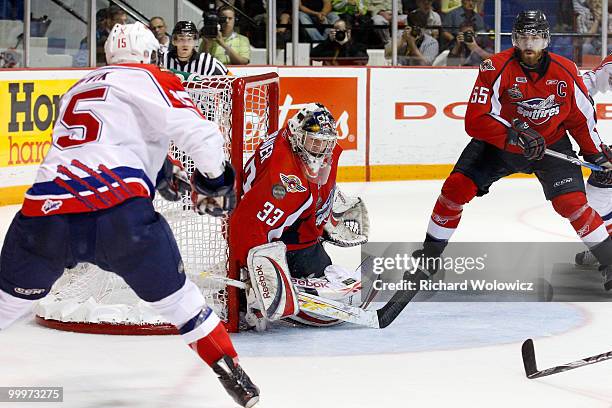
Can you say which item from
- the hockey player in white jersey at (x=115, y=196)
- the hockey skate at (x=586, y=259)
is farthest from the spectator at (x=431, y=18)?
the hockey player in white jersey at (x=115, y=196)

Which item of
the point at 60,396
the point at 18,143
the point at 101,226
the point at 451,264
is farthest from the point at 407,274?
the point at 18,143

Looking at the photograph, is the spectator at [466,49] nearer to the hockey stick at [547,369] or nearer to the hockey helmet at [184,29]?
the hockey helmet at [184,29]

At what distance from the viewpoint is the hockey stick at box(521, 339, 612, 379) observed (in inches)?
139

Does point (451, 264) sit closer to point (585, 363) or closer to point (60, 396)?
point (585, 363)

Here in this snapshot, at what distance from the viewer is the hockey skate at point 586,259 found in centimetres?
574

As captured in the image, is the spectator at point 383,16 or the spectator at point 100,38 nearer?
the spectator at point 100,38

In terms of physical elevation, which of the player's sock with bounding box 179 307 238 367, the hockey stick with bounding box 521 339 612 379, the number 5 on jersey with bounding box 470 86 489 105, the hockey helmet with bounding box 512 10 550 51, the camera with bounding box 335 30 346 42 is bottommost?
the hockey stick with bounding box 521 339 612 379

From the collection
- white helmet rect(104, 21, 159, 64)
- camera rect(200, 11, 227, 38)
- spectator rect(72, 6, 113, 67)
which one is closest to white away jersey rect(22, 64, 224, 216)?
white helmet rect(104, 21, 159, 64)

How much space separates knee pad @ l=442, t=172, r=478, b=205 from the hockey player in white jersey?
2069mm

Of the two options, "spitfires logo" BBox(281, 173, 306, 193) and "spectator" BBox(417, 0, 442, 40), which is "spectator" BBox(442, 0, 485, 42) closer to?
"spectator" BBox(417, 0, 442, 40)

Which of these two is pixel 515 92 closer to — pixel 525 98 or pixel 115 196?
pixel 525 98

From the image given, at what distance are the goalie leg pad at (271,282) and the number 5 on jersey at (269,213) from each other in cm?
11

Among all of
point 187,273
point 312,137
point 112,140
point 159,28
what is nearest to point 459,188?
point 312,137

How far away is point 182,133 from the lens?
9.80 feet
